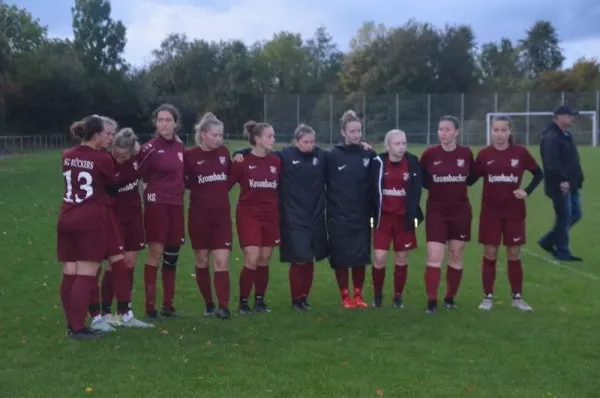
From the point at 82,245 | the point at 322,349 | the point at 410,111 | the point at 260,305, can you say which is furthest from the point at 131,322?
the point at 410,111

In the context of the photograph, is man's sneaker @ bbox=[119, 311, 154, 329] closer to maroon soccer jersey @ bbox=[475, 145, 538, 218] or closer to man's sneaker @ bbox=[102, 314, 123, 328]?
man's sneaker @ bbox=[102, 314, 123, 328]

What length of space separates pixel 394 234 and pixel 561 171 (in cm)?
423

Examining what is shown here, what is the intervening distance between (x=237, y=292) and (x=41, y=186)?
1726cm

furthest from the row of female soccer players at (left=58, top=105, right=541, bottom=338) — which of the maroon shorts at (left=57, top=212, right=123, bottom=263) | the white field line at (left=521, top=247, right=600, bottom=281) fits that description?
the white field line at (left=521, top=247, right=600, bottom=281)

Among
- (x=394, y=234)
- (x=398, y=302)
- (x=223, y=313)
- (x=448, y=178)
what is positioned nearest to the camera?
(x=223, y=313)

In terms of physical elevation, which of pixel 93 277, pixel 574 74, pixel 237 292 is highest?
pixel 574 74

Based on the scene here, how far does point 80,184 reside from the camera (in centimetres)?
638

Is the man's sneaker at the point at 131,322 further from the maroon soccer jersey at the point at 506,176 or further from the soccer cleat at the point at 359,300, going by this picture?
the maroon soccer jersey at the point at 506,176

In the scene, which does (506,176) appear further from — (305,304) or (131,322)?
(131,322)

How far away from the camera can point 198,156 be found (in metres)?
7.40

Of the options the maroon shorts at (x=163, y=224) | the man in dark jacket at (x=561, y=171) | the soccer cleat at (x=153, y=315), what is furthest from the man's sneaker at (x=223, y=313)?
the man in dark jacket at (x=561, y=171)

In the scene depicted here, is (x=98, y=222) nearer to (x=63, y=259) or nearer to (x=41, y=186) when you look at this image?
(x=63, y=259)

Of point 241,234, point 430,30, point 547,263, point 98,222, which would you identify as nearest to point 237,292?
point 241,234

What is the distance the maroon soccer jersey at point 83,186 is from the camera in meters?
6.38
